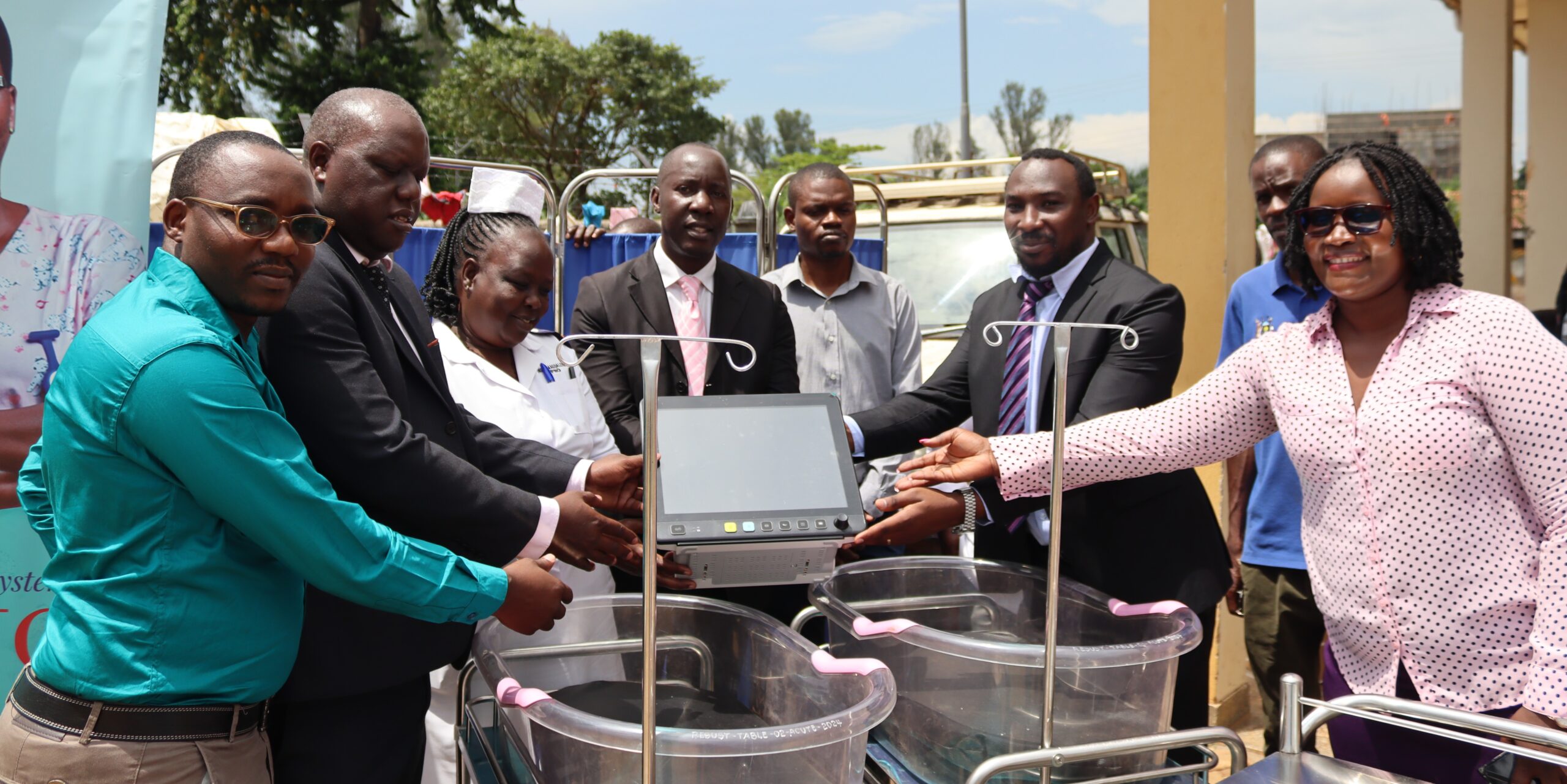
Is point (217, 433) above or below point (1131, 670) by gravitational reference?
above

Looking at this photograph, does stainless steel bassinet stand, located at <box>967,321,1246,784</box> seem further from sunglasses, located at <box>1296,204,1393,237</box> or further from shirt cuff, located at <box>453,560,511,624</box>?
shirt cuff, located at <box>453,560,511,624</box>

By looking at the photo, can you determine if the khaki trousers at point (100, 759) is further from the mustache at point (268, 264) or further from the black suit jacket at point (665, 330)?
the black suit jacket at point (665, 330)

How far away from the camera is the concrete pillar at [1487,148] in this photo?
27.2ft

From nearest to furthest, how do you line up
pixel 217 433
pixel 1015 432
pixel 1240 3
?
pixel 217 433 → pixel 1015 432 → pixel 1240 3

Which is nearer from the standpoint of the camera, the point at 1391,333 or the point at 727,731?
the point at 727,731

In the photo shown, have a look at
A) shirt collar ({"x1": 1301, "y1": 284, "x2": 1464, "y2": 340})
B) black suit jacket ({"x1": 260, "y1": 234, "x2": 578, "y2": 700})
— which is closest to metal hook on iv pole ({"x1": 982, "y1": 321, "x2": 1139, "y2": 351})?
shirt collar ({"x1": 1301, "y1": 284, "x2": 1464, "y2": 340})

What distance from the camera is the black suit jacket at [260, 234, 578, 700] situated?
6.53 feet

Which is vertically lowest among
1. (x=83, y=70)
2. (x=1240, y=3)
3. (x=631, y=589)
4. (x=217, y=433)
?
(x=631, y=589)

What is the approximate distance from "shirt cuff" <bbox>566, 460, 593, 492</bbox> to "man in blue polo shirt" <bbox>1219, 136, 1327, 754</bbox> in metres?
2.02

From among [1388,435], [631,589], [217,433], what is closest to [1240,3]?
[1388,435]

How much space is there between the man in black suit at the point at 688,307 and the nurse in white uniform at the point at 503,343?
40 cm

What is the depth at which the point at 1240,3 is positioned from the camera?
4.71 m

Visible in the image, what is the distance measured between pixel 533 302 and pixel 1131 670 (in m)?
1.74

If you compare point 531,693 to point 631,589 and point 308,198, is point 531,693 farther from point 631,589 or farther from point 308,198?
point 631,589
